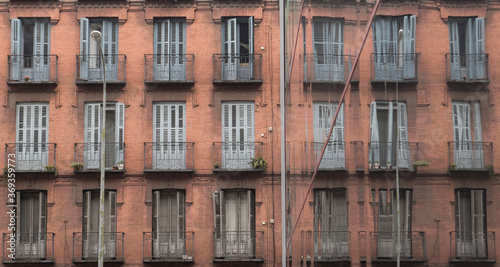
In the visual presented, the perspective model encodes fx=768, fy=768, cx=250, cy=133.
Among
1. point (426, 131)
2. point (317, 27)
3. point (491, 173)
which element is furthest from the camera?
point (317, 27)

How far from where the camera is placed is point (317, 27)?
174 inches

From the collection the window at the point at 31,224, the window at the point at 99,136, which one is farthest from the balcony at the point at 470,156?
the window at the point at 31,224

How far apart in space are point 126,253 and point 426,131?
2396 centimetres

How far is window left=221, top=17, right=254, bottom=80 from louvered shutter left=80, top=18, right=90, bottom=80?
4517 millimetres

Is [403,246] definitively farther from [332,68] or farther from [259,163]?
[259,163]

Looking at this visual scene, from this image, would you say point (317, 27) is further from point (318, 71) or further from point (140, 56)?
point (140, 56)

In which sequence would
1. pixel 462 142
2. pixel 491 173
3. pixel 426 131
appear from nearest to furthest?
pixel 491 173 < pixel 462 142 < pixel 426 131

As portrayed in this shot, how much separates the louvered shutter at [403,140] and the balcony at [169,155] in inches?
922

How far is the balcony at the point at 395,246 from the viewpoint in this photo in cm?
168

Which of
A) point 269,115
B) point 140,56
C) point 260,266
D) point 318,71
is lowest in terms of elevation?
point 260,266

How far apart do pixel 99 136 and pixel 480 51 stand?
81.0ft

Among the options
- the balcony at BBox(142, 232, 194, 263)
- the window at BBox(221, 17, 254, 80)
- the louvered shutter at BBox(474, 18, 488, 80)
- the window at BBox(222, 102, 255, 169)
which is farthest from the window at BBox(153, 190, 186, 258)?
the louvered shutter at BBox(474, 18, 488, 80)

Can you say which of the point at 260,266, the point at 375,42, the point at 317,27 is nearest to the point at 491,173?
the point at 375,42

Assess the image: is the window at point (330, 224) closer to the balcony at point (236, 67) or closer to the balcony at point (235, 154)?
the balcony at point (235, 154)
